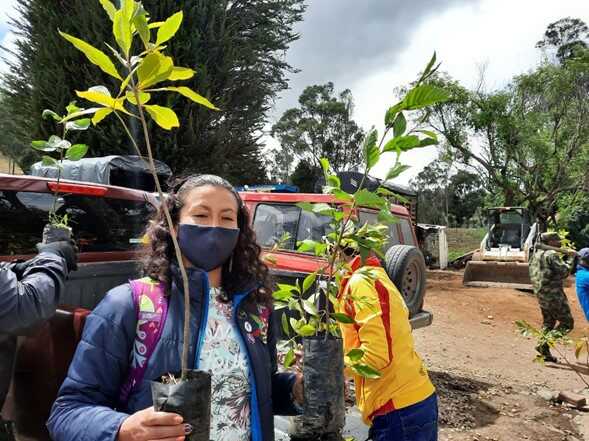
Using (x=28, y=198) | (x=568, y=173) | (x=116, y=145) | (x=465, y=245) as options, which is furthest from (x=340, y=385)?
(x=465, y=245)

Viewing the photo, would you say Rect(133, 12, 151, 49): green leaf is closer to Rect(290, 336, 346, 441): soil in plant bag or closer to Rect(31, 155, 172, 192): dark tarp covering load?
Rect(290, 336, 346, 441): soil in plant bag

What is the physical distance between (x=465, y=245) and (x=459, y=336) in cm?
2370

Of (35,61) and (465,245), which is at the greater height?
(35,61)

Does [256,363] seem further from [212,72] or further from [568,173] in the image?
[568,173]

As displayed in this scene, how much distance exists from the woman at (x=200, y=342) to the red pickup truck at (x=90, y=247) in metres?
0.33

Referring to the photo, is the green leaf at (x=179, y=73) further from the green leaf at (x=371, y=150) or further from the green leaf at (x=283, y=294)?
the green leaf at (x=283, y=294)

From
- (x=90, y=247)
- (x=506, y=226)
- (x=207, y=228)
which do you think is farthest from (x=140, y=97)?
(x=506, y=226)

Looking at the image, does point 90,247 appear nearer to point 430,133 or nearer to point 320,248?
point 320,248

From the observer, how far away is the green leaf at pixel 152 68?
0.87 m

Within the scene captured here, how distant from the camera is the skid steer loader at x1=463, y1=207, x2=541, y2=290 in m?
14.1

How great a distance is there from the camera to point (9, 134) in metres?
12.6

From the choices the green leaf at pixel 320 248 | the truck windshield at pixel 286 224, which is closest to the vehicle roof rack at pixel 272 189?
the truck windshield at pixel 286 224

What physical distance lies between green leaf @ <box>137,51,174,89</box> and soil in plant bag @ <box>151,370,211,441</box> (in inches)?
23.4

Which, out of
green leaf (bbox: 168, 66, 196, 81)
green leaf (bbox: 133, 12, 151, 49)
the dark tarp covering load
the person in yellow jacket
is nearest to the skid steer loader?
the dark tarp covering load
